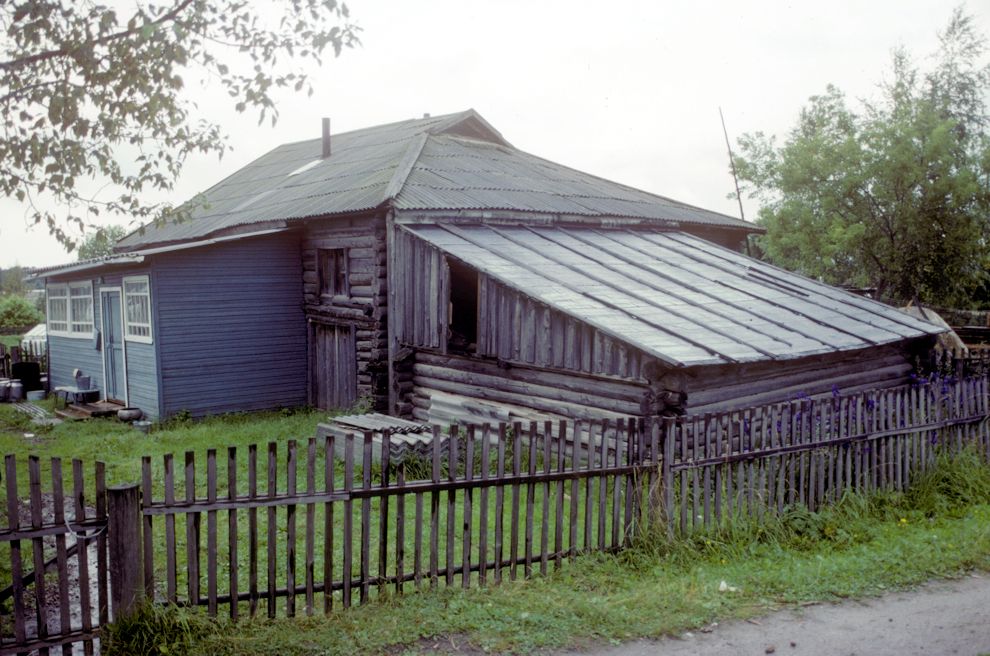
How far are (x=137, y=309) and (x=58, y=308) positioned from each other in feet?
20.0

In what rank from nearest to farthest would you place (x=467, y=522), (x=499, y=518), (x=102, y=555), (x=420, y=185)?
(x=102, y=555) → (x=467, y=522) → (x=499, y=518) → (x=420, y=185)

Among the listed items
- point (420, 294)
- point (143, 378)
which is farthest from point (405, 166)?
point (143, 378)

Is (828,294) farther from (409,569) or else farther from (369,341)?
(409,569)

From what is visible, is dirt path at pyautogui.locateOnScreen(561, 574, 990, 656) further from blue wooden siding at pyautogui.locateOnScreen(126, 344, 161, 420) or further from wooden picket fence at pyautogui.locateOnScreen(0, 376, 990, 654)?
blue wooden siding at pyautogui.locateOnScreen(126, 344, 161, 420)

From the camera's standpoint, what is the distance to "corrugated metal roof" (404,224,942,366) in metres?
10.9

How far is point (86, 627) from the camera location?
5258 millimetres

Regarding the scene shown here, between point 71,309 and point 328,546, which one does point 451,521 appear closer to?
point 328,546

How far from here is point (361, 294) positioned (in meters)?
16.5

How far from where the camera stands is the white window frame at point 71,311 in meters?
19.4

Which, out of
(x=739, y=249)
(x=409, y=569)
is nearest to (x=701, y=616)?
(x=409, y=569)

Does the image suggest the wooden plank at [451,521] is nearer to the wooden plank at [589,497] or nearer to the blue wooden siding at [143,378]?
the wooden plank at [589,497]

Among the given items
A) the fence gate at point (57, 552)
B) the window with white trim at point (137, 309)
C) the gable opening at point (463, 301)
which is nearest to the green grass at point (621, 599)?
the fence gate at point (57, 552)

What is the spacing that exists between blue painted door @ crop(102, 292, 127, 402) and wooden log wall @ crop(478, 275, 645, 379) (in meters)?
10.1

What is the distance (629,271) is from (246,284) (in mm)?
8827
